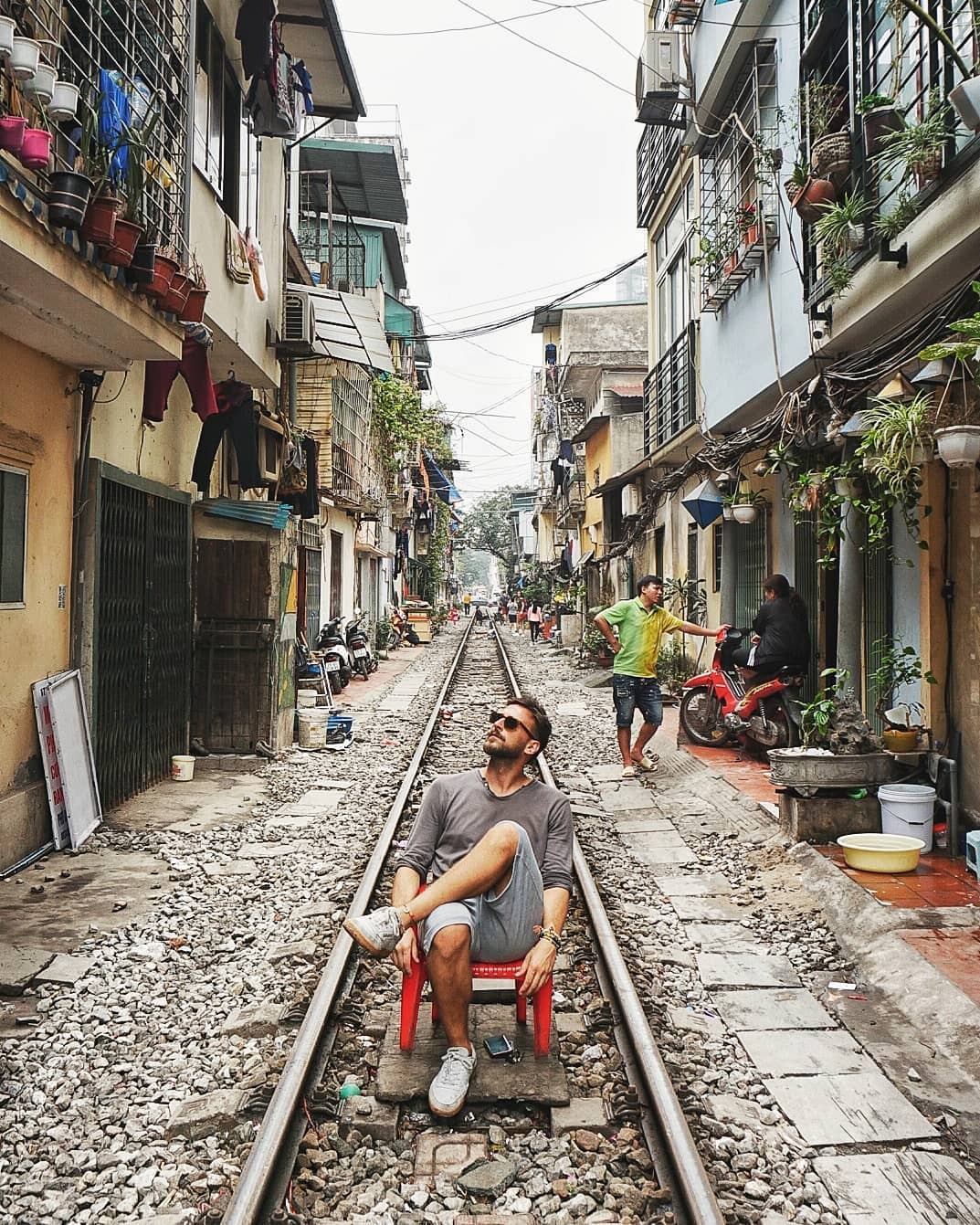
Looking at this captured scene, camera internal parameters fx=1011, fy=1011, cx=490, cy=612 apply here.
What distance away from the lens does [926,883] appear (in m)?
6.14

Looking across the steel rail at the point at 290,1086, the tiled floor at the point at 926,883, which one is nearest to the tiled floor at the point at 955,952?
the tiled floor at the point at 926,883

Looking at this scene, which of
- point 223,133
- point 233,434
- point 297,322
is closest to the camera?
point 223,133

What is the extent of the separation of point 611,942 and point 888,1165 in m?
1.99

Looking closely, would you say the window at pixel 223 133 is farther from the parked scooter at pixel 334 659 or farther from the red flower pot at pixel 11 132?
the parked scooter at pixel 334 659

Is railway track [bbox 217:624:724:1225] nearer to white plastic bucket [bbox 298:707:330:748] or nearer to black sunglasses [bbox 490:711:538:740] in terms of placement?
black sunglasses [bbox 490:711:538:740]

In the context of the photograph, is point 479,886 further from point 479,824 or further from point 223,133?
point 223,133

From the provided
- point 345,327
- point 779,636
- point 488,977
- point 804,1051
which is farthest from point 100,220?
point 345,327

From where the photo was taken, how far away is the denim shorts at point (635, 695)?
390 inches

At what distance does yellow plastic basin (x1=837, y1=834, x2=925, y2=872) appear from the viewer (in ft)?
20.4

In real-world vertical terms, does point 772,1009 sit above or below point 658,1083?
below

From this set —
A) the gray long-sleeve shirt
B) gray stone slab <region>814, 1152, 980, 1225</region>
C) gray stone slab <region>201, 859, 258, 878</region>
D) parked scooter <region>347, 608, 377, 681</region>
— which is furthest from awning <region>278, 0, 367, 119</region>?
gray stone slab <region>814, 1152, 980, 1225</region>

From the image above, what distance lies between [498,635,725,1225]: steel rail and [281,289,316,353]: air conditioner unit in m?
8.50

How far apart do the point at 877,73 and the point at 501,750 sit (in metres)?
6.52

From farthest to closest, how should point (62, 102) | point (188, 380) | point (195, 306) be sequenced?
point (188, 380), point (195, 306), point (62, 102)
